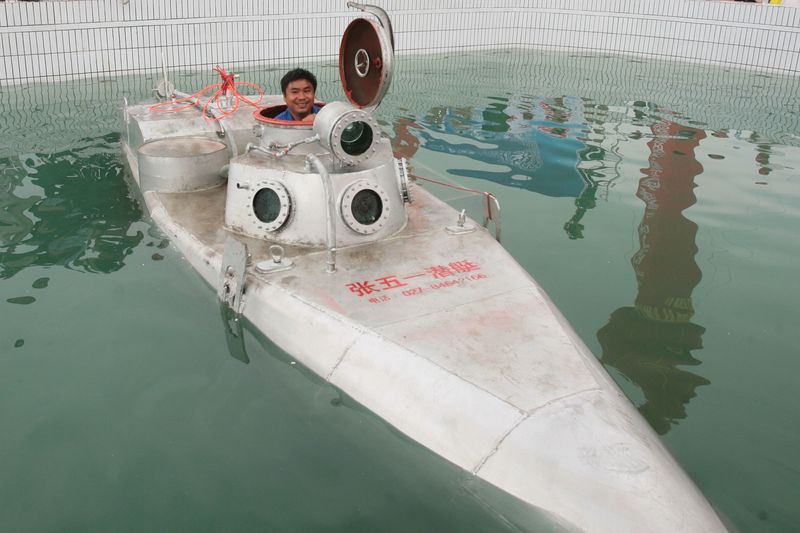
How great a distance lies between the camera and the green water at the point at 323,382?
5.52 m

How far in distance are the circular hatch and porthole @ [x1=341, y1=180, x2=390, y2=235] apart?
40.3 inches

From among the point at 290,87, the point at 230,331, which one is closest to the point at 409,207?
the point at 290,87

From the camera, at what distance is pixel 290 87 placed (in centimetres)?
861

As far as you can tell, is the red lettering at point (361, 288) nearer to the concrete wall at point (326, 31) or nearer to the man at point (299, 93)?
the man at point (299, 93)

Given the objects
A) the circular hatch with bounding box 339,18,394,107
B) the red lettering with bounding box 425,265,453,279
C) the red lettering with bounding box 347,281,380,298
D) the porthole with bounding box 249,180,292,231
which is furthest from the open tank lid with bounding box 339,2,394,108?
the red lettering with bounding box 347,281,380,298

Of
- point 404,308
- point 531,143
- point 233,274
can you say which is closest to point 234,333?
point 233,274

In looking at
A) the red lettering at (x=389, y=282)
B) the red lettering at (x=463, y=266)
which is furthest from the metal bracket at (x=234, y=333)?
the red lettering at (x=463, y=266)

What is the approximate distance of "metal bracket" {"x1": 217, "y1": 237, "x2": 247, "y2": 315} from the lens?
284 inches

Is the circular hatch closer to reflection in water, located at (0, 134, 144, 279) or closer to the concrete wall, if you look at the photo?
reflection in water, located at (0, 134, 144, 279)

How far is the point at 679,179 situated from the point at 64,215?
10297mm

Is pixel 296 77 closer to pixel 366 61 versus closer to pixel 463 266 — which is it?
pixel 366 61

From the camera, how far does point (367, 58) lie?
26.4 ft

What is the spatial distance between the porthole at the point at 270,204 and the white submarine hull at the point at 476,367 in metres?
0.27

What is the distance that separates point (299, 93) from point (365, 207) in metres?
1.83
